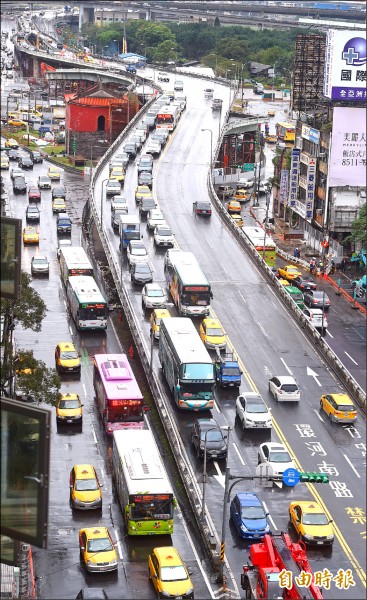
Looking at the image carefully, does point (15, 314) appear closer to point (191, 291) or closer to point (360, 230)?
point (191, 291)

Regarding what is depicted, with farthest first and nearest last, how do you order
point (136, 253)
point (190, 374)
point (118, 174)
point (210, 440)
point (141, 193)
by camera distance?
point (118, 174), point (141, 193), point (136, 253), point (190, 374), point (210, 440)

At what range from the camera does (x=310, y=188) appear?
121688 mm

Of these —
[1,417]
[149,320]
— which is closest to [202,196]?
[149,320]

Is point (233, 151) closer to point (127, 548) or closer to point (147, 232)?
point (147, 232)

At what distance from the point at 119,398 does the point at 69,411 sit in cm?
529

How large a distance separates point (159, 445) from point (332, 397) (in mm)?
10813

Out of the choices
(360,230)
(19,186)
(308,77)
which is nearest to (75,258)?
(360,230)

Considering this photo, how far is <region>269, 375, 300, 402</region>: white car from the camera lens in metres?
73.4

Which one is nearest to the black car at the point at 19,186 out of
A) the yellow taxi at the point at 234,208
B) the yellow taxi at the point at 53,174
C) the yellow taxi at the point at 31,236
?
the yellow taxi at the point at 53,174

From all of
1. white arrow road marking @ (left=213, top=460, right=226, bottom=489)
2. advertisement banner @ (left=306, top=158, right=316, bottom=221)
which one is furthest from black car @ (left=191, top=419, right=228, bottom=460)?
advertisement banner @ (left=306, top=158, right=316, bottom=221)

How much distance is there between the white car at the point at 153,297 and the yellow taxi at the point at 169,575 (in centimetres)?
3958

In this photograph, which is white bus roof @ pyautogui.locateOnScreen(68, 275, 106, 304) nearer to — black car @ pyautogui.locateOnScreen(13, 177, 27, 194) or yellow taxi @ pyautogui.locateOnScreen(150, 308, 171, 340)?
yellow taxi @ pyautogui.locateOnScreen(150, 308, 171, 340)

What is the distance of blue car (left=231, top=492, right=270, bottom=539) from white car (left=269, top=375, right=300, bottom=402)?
15.8 metres

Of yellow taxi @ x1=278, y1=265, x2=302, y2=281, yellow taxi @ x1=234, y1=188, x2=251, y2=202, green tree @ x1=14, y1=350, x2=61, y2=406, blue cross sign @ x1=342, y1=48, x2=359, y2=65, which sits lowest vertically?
yellow taxi @ x1=234, y1=188, x2=251, y2=202
